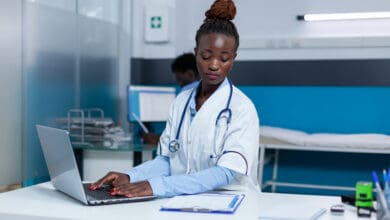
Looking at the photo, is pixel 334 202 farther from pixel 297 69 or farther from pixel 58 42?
pixel 297 69

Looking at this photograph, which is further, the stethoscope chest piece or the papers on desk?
the stethoscope chest piece

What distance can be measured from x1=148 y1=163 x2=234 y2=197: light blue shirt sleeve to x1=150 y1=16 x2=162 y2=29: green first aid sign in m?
2.77

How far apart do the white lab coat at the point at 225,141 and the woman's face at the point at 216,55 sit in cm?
6

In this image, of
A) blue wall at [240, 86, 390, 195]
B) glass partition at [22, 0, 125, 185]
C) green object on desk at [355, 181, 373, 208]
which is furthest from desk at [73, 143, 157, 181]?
green object on desk at [355, 181, 373, 208]

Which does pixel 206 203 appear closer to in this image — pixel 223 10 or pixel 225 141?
pixel 225 141

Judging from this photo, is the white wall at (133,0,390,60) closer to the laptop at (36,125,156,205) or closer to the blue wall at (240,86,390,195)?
the blue wall at (240,86,390,195)

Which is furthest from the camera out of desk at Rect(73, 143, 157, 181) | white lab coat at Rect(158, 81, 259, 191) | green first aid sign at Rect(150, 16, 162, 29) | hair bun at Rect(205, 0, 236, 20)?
green first aid sign at Rect(150, 16, 162, 29)

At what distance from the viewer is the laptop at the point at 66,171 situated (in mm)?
1268

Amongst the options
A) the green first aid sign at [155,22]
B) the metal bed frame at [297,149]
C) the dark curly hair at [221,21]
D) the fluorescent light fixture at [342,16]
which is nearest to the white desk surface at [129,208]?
the dark curly hair at [221,21]

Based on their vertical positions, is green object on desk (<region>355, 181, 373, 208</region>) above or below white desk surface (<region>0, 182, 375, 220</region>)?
above

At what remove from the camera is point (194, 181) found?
4.61ft

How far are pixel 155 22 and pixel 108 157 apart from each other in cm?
134

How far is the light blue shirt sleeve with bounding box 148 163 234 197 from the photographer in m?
1.38

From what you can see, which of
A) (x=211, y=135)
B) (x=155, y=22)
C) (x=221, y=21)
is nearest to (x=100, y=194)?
(x=211, y=135)
